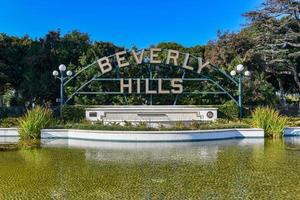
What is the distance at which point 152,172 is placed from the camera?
9.41 metres

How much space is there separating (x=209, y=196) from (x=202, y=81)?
1940cm

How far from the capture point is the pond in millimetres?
7320

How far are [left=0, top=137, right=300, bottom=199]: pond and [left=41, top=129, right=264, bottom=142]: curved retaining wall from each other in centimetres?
143

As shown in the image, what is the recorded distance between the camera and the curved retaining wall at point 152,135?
53.5 ft

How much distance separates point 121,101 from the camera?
25.6m

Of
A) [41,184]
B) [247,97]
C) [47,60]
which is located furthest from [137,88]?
[41,184]

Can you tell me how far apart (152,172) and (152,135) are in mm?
6942

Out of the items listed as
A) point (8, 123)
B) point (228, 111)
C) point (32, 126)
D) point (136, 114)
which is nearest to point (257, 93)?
point (228, 111)

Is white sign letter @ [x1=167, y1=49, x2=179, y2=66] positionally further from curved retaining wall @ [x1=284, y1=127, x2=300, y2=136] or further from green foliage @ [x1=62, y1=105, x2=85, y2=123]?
curved retaining wall @ [x1=284, y1=127, x2=300, y2=136]

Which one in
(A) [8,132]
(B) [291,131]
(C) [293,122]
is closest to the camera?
(A) [8,132]

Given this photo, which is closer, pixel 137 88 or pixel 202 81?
pixel 137 88

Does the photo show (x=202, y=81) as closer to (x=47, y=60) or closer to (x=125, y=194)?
(x=47, y=60)

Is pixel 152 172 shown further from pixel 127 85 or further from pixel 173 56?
pixel 173 56

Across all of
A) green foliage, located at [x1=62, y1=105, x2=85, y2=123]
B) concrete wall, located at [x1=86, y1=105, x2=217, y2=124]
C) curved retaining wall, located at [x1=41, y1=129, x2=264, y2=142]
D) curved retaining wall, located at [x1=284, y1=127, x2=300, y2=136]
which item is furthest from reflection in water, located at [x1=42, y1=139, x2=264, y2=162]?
green foliage, located at [x1=62, y1=105, x2=85, y2=123]
